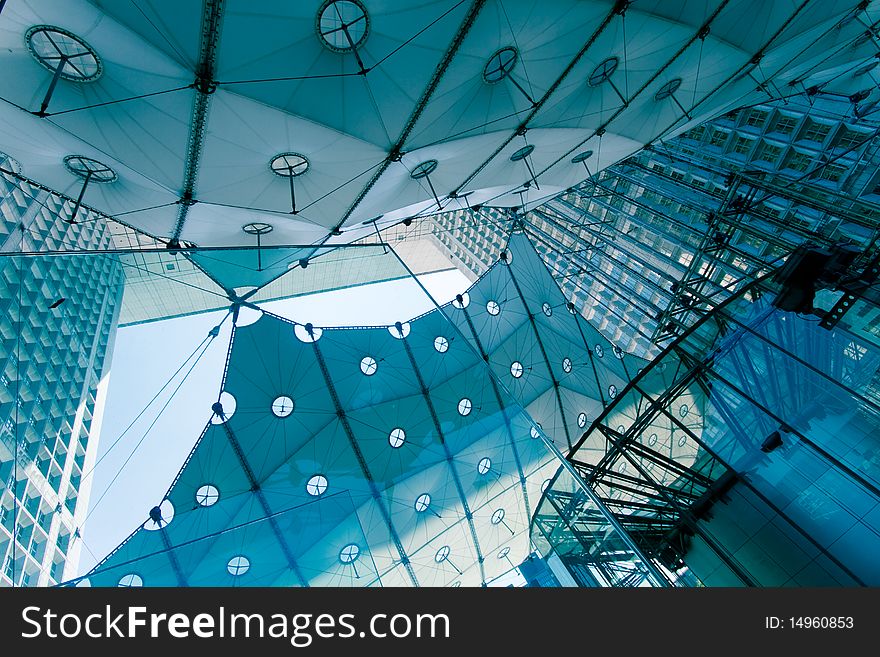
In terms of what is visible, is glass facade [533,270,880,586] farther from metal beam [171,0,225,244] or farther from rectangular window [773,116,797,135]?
rectangular window [773,116,797,135]

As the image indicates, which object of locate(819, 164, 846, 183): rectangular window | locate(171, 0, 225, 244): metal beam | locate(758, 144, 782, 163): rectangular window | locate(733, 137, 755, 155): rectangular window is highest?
locate(733, 137, 755, 155): rectangular window

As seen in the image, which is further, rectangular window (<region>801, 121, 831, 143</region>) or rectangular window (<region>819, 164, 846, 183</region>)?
rectangular window (<region>801, 121, 831, 143</region>)

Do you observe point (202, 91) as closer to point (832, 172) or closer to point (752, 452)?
point (752, 452)

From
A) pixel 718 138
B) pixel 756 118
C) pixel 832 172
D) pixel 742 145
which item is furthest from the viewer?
pixel 718 138

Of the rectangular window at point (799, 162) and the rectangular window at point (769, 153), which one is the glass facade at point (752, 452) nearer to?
the rectangular window at point (799, 162)

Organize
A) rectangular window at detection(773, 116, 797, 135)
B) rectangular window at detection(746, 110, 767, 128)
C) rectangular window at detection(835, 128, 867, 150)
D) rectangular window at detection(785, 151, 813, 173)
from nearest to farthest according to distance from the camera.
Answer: rectangular window at detection(835, 128, 867, 150)
rectangular window at detection(785, 151, 813, 173)
rectangular window at detection(773, 116, 797, 135)
rectangular window at detection(746, 110, 767, 128)

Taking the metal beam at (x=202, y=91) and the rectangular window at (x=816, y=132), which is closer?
the metal beam at (x=202, y=91)

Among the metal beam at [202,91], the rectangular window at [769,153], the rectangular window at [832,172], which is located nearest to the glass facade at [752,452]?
the metal beam at [202,91]

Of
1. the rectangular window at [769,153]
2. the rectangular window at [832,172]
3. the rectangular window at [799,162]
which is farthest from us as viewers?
the rectangular window at [769,153]

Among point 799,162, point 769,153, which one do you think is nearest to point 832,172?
point 799,162

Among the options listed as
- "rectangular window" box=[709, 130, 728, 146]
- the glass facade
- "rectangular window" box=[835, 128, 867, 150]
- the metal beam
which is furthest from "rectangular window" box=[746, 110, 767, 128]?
the metal beam

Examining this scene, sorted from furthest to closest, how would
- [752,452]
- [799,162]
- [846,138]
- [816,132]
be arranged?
[799,162] → [816,132] → [846,138] → [752,452]

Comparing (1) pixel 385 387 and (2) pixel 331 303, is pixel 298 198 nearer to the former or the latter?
(2) pixel 331 303

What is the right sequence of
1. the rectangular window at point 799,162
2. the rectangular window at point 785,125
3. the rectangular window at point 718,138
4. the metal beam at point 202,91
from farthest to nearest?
the rectangular window at point 718,138, the rectangular window at point 785,125, the rectangular window at point 799,162, the metal beam at point 202,91
